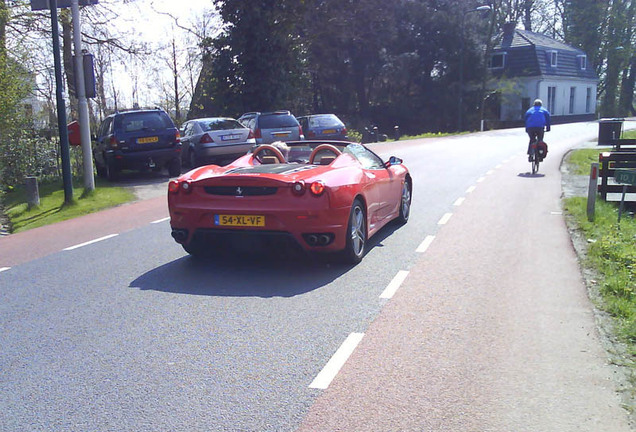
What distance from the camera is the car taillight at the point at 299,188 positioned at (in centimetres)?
675

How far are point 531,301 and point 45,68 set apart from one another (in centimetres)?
2063

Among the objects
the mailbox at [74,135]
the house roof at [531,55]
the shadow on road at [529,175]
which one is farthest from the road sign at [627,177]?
the house roof at [531,55]

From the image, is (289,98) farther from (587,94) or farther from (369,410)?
(587,94)

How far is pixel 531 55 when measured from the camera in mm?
58375

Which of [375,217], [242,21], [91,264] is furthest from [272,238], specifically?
[242,21]

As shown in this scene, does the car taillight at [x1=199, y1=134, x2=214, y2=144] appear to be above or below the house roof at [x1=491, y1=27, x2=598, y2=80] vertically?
below

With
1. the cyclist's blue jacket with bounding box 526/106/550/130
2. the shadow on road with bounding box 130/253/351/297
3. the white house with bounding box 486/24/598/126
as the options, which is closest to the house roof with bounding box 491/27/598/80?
the white house with bounding box 486/24/598/126

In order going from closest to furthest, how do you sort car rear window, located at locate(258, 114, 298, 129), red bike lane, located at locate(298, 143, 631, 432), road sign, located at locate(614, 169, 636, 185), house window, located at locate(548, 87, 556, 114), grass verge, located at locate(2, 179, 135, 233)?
1. red bike lane, located at locate(298, 143, 631, 432)
2. road sign, located at locate(614, 169, 636, 185)
3. grass verge, located at locate(2, 179, 135, 233)
4. car rear window, located at locate(258, 114, 298, 129)
5. house window, located at locate(548, 87, 556, 114)

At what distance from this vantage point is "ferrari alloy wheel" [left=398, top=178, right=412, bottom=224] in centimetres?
979

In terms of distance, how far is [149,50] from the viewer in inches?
934

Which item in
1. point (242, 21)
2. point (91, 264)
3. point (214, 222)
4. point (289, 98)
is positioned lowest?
point (91, 264)

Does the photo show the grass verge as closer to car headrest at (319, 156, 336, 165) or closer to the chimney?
car headrest at (319, 156, 336, 165)

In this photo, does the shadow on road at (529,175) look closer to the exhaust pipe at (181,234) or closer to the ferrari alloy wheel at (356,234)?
the ferrari alloy wheel at (356,234)

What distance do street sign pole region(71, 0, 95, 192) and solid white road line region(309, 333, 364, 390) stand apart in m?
11.5
